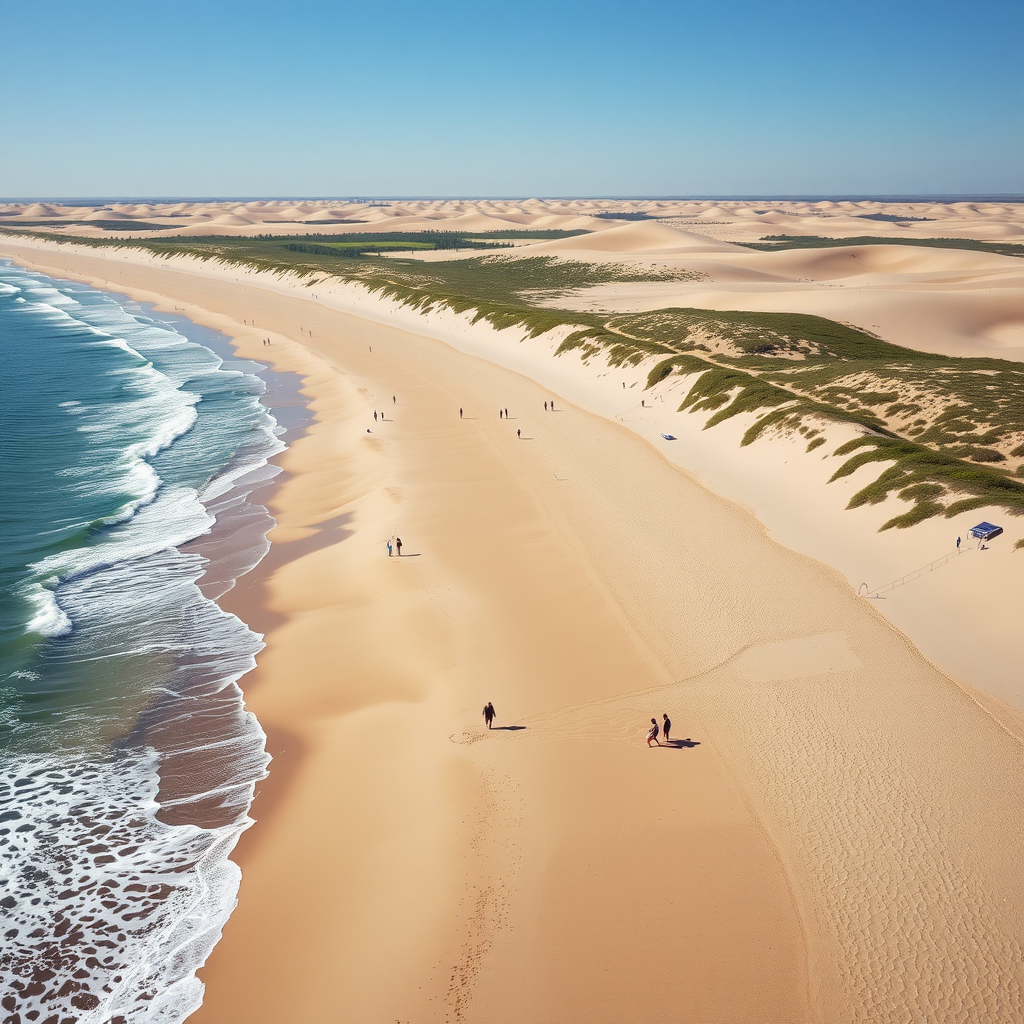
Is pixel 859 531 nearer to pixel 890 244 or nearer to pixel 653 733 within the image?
pixel 653 733

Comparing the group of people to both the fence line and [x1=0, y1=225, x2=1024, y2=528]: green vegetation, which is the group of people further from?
[x1=0, y1=225, x2=1024, y2=528]: green vegetation

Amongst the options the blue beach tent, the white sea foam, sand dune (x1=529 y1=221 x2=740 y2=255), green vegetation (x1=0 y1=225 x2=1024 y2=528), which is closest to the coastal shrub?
green vegetation (x1=0 y1=225 x2=1024 y2=528)

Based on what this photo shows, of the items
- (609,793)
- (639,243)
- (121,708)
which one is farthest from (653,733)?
(639,243)

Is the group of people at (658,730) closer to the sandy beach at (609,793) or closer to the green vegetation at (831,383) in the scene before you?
the sandy beach at (609,793)

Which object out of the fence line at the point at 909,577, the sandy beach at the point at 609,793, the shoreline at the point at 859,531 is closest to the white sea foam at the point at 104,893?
the sandy beach at the point at 609,793

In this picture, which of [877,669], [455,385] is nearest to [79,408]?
[455,385]

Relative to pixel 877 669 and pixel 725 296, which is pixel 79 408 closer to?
pixel 877 669
